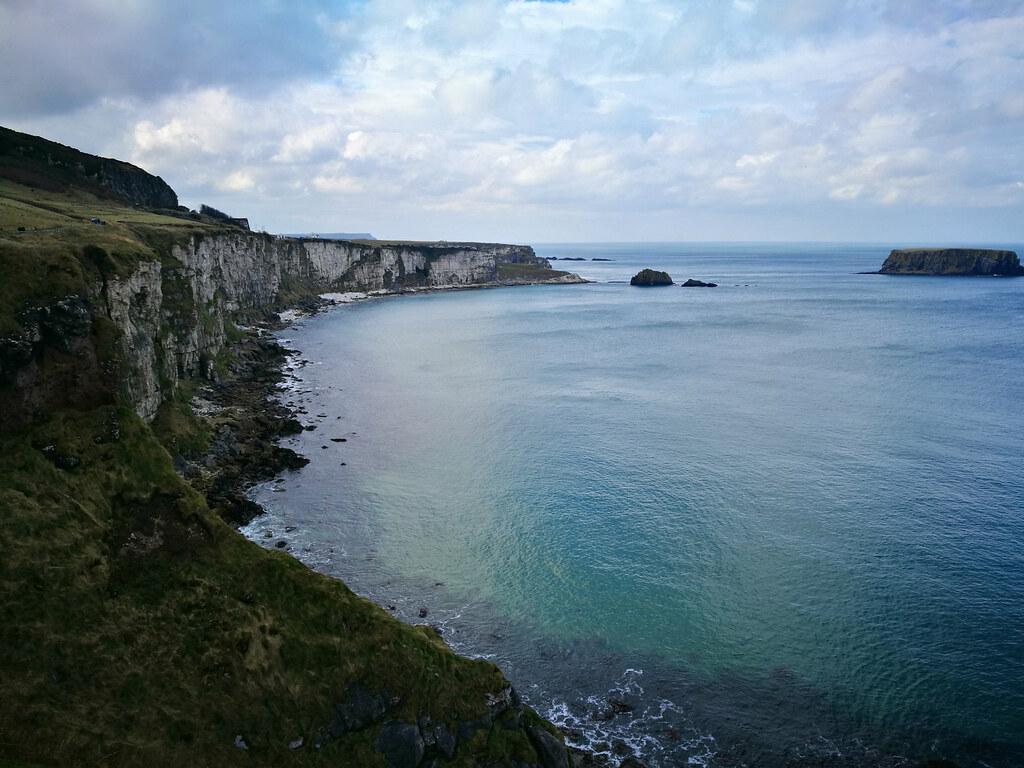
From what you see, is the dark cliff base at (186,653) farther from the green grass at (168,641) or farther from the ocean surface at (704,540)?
the ocean surface at (704,540)

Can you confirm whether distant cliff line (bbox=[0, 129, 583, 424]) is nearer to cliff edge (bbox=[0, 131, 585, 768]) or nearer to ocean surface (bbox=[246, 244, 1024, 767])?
cliff edge (bbox=[0, 131, 585, 768])

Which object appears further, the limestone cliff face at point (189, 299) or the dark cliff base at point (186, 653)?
the limestone cliff face at point (189, 299)

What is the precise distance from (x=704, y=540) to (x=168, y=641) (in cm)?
2792

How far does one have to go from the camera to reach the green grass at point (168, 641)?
2125 cm

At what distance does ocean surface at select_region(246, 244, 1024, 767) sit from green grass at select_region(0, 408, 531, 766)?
25.0 feet

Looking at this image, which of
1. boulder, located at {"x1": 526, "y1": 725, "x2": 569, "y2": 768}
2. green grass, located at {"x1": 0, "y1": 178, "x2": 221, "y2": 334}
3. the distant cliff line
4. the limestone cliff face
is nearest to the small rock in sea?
boulder, located at {"x1": 526, "y1": 725, "x2": 569, "y2": 768}

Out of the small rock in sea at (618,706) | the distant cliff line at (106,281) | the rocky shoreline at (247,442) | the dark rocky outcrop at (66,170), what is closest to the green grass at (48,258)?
the distant cliff line at (106,281)

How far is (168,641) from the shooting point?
23562 mm

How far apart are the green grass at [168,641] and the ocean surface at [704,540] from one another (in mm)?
7605

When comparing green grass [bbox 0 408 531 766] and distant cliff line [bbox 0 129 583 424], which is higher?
distant cliff line [bbox 0 129 583 424]

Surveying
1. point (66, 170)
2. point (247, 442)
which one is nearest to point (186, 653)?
point (247, 442)

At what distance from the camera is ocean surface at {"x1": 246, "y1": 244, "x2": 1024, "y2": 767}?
27203mm

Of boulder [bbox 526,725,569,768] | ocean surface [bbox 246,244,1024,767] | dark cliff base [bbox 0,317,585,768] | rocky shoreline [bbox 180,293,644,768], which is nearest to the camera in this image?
dark cliff base [bbox 0,317,585,768]

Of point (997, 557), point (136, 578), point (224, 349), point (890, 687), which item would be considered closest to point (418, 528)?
point (136, 578)
